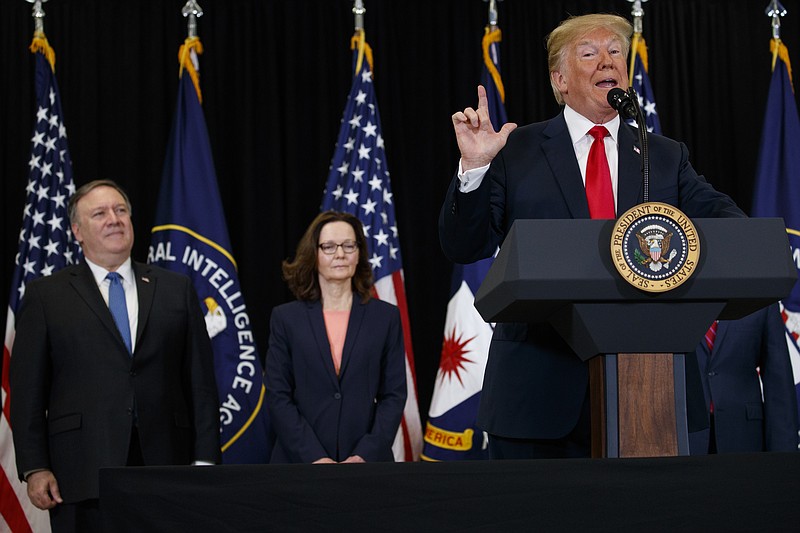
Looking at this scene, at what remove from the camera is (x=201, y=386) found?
128 inches

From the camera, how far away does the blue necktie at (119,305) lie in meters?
3.21

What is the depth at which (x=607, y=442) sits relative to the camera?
4.23 feet

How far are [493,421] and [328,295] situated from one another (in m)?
2.01

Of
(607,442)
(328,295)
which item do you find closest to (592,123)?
(607,442)

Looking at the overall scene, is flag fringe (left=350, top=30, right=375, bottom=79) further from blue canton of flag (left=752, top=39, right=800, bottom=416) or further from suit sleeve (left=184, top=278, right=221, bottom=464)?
blue canton of flag (left=752, top=39, right=800, bottom=416)

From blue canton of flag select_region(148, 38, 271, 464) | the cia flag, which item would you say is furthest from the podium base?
blue canton of flag select_region(148, 38, 271, 464)

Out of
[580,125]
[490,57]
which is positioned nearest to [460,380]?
[490,57]

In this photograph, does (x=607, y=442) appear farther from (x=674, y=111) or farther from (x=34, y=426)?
(x=674, y=111)

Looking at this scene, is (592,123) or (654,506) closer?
(654,506)

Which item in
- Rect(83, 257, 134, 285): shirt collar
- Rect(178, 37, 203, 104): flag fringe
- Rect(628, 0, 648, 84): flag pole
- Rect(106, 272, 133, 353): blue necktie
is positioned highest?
Rect(628, 0, 648, 84): flag pole

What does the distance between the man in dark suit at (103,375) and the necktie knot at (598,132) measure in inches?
74.3

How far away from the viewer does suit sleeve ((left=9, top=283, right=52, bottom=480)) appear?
10.2ft

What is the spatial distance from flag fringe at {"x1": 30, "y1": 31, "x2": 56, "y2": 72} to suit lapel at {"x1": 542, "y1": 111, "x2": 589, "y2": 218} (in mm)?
3153

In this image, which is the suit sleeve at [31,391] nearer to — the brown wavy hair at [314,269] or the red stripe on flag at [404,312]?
the brown wavy hair at [314,269]
